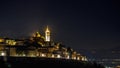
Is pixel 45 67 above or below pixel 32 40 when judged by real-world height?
below

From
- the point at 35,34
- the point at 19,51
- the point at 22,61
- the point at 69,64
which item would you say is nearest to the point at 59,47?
the point at 35,34

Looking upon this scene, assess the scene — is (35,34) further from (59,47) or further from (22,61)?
(22,61)

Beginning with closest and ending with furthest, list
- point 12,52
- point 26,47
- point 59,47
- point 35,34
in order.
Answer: point 12,52
point 26,47
point 35,34
point 59,47

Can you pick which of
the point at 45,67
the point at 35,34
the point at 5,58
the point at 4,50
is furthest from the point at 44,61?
the point at 35,34

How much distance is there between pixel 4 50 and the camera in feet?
340

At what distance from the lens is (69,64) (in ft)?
393

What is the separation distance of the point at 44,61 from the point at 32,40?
924 inches

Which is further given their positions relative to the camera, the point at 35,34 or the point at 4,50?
the point at 35,34

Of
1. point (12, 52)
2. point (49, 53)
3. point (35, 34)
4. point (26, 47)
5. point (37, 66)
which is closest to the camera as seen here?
point (37, 66)

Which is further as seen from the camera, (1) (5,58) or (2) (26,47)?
(2) (26,47)

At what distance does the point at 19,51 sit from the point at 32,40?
754 inches

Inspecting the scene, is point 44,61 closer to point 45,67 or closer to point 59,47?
point 45,67

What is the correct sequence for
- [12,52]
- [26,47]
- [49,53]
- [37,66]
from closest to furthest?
[37,66] → [12,52] → [26,47] → [49,53]

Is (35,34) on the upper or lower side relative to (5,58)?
upper
